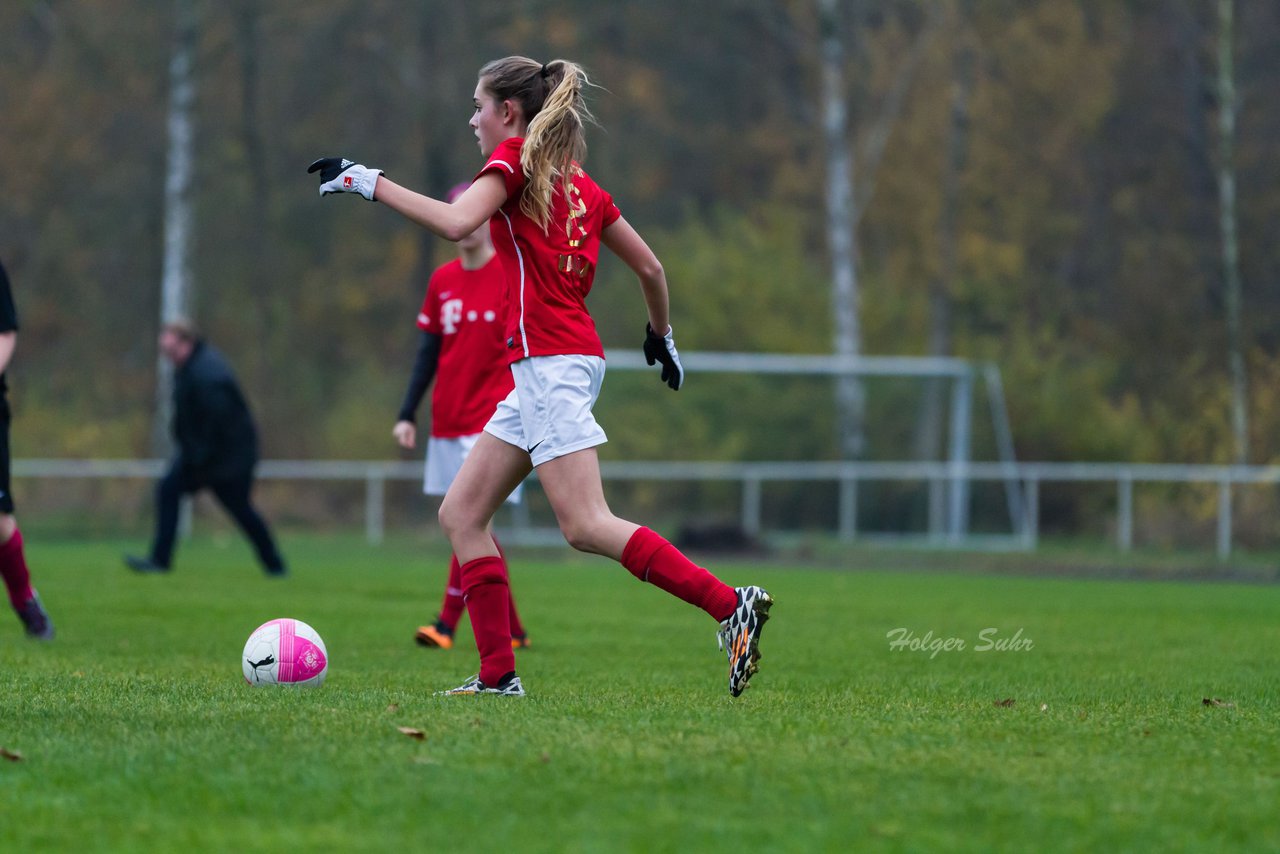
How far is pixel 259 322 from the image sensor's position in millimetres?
35312

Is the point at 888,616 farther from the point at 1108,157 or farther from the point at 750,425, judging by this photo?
the point at 1108,157

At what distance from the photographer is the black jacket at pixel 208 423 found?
14.7 meters

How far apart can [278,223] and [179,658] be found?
96.4ft

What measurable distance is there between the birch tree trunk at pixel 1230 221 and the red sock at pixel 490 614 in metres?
20.8

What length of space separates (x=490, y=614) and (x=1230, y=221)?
22629 millimetres

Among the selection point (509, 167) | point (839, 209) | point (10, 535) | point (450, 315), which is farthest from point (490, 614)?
point (839, 209)

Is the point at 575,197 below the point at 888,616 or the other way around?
the other way around

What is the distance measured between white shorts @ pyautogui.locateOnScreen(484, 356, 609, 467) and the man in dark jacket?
9.36 metres

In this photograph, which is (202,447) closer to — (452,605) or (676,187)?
(452,605)

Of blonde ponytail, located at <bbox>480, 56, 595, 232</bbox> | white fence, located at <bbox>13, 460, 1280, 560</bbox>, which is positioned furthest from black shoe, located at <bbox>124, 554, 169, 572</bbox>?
blonde ponytail, located at <bbox>480, 56, 595, 232</bbox>

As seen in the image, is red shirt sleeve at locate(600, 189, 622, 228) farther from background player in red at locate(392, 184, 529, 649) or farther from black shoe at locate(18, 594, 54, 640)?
black shoe at locate(18, 594, 54, 640)

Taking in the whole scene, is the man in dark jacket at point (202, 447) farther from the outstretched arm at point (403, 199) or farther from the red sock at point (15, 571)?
the outstretched arm at point (403, 199)

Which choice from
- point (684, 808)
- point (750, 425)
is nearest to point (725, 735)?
point (684, 808)

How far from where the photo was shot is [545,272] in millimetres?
5836
